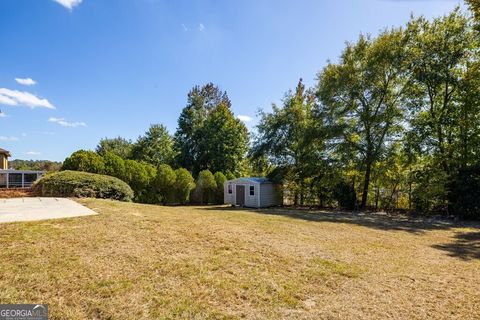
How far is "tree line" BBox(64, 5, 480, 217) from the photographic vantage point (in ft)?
41.5

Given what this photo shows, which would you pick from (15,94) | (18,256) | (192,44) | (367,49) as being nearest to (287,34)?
(192,44)

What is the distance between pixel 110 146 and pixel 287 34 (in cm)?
3377

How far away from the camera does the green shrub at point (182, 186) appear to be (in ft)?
66.0

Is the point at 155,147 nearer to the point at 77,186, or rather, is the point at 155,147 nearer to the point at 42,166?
the point at 77,186

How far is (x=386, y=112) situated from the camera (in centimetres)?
1471

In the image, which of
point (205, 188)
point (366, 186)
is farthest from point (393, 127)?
point (205, 188)

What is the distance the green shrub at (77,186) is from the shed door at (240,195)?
31.7ft

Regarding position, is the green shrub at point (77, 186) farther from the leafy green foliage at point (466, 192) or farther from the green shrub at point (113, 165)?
the leafy green foliage at point (466, 192)

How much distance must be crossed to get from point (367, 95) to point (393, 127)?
7.54 feet

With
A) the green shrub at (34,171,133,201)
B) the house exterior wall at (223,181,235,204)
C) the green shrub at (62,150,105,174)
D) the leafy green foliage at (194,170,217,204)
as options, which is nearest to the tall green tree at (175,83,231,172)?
the leafy green foliage at (194,170,217,204)

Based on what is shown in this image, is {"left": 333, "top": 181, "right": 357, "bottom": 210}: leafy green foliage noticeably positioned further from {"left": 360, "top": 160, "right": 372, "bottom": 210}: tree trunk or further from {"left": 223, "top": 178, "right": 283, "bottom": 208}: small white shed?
{"left": 223, "top": 178, "right": 283, "bottom": 208}: small white shed

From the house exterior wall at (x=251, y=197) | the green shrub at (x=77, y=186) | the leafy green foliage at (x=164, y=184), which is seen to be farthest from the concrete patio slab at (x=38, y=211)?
the house exterior wall at (x=251, y=197)

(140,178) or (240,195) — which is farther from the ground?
(140,178)

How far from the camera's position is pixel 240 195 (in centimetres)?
1941
